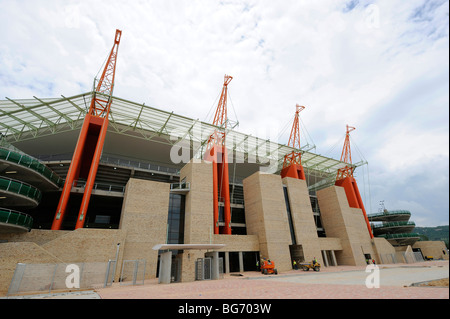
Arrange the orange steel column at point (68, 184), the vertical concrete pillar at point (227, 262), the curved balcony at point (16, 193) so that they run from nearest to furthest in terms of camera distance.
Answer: the curved balcony at point (16, 193) < the orange steel column at point (68, 184) < the vertical concrete pillar at point (227, 262)

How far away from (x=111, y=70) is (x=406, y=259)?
191ft

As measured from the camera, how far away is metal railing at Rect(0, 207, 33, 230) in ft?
60.6

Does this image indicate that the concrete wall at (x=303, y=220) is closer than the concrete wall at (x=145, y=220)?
No

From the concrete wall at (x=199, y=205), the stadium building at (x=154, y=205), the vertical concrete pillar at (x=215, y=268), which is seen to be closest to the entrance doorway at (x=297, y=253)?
the stadium building at (x=154, y=205)

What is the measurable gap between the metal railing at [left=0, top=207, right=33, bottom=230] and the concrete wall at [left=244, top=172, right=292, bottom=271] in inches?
984

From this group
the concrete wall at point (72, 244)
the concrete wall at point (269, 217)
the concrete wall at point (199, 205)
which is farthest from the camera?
the concrete wall at point (269, 217)

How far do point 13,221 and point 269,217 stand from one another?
87.6 feet

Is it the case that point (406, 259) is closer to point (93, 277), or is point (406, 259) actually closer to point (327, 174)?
point (327, 174)

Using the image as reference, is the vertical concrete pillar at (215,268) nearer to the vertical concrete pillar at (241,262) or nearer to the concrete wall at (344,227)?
the vertical concrete pillar at (241,262)

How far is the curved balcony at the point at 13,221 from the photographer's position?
18528 mm

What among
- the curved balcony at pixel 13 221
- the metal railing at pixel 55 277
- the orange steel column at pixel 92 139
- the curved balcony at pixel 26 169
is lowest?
the metal railing at pixel 55 277

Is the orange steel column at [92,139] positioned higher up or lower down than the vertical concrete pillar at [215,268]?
higher up

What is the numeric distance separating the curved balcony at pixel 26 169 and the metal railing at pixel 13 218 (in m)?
4.88

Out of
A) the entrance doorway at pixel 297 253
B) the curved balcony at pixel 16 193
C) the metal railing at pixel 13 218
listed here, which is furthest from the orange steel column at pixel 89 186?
the entrance doorway at pixel 297 253
